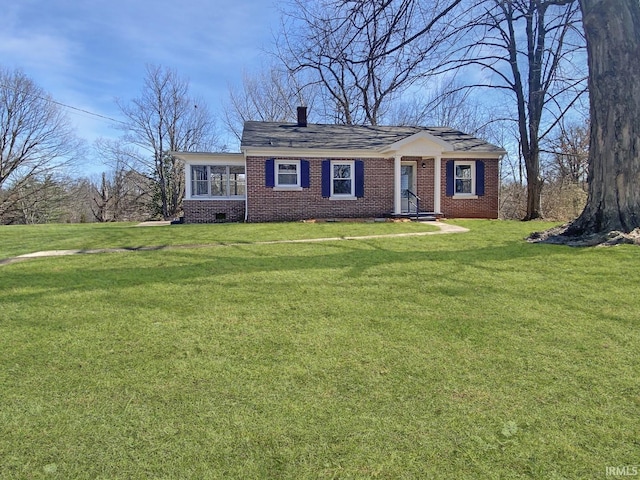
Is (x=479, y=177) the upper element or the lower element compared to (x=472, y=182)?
upper

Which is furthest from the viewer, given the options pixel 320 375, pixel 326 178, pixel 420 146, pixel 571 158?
pixel 571 158

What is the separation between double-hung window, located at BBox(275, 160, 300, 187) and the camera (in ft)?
48.3

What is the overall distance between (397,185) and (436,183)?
1.64m

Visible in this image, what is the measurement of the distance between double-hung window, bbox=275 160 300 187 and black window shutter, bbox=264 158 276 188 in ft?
0.66

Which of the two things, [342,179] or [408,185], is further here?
[408,185]

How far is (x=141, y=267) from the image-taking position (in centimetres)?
581

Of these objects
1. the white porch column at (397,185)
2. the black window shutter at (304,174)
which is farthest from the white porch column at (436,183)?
the black window shutter at (304,174)

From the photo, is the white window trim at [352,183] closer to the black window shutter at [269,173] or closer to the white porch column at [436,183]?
the black window shutter at [269,173]

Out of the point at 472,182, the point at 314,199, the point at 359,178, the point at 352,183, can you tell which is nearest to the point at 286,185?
the point at 314,199

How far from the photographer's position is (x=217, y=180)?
15.6 meters

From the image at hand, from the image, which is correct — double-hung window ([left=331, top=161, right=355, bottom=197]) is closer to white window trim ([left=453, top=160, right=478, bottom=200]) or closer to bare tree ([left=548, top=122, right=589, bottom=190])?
white window trim ([left=453, top=160, right=478, bottom=200])

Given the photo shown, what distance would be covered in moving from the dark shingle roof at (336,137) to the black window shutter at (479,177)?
1.96ft

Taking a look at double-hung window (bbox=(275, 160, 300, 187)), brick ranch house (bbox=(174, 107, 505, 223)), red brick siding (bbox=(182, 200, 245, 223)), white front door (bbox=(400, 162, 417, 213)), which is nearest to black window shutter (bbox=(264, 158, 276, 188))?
brick ranch house (bbox=(174, 107, 505, 223))

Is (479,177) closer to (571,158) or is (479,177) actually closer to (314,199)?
(314,199)
